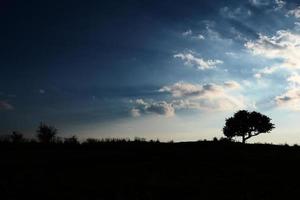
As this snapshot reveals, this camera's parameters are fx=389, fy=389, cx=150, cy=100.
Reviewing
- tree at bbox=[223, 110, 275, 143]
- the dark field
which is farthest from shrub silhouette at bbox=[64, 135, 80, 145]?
tree at bbox=[223, 110, 275, 143]

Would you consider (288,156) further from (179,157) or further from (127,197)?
(127,197)

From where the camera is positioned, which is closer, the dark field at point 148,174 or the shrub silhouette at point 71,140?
the dark field at point 148,174

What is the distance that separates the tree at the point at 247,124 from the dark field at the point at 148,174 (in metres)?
55.7

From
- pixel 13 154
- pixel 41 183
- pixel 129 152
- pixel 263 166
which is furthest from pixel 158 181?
pixel 13 154

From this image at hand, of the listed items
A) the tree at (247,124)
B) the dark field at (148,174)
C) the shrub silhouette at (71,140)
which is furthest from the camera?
the tree at (247,124)

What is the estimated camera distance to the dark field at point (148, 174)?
1584 centimetres

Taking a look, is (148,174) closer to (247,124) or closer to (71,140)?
(71,140)

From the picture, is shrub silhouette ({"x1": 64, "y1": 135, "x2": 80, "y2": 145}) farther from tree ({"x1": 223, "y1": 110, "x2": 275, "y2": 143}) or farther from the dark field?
tree ({"x1": 223, "y1": 110, "x2": 275, "y2": 143})

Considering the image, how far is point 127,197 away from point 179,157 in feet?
40.0

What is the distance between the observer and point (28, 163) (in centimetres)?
2312

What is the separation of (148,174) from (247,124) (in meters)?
68.2

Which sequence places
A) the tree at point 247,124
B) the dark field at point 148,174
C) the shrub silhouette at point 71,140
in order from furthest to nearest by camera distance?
1. the tree at point 247,124
2. the shrub silhouette at point 71,140
3. the dark field at point 148,174

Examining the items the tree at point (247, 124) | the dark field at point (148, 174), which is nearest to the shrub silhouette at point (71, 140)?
the dark field at point (148, 174)

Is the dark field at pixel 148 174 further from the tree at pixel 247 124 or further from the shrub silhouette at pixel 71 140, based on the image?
the tree at pixel 247 124
